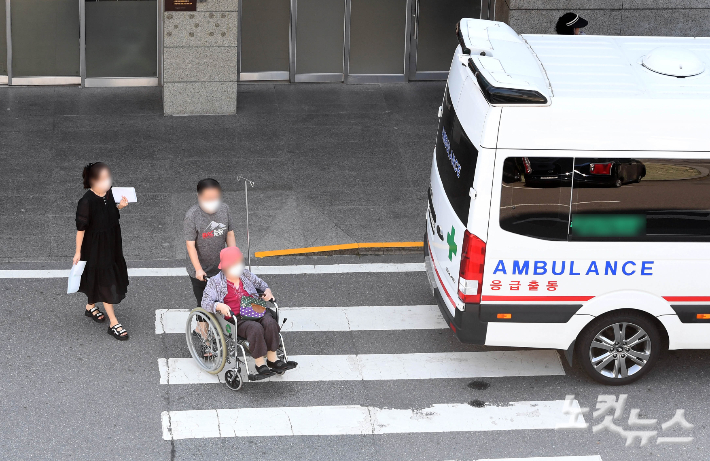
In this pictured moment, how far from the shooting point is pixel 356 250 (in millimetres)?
11102

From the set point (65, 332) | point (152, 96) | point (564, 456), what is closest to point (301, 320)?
point (65, 332)

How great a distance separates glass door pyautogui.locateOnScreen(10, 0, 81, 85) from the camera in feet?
50.5

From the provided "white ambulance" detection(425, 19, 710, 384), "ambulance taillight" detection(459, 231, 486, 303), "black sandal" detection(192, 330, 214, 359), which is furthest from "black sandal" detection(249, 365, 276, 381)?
"ambulance taillight" detection(459, 231, 486, 303)

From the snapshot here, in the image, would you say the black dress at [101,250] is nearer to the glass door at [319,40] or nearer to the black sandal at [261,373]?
the black sandal at [261,373]

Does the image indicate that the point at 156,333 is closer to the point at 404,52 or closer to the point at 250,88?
the point at 250,88

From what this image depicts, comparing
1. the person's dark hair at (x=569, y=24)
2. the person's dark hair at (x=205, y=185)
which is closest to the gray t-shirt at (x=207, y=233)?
the person's dark hair at (x=205, y=185)

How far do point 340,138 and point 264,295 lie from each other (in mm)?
6216

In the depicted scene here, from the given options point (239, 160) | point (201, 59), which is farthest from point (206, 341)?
point (201, 59)

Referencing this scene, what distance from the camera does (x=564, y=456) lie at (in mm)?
7629

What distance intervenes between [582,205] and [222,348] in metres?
3.24

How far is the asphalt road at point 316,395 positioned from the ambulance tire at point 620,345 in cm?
12

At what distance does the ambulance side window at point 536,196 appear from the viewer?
7.70 m

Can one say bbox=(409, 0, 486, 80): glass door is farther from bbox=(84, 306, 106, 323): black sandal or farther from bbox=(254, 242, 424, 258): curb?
bbox=(84, 306, 106, 323): black sandal

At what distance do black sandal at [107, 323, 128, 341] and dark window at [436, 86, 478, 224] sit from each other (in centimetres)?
331
